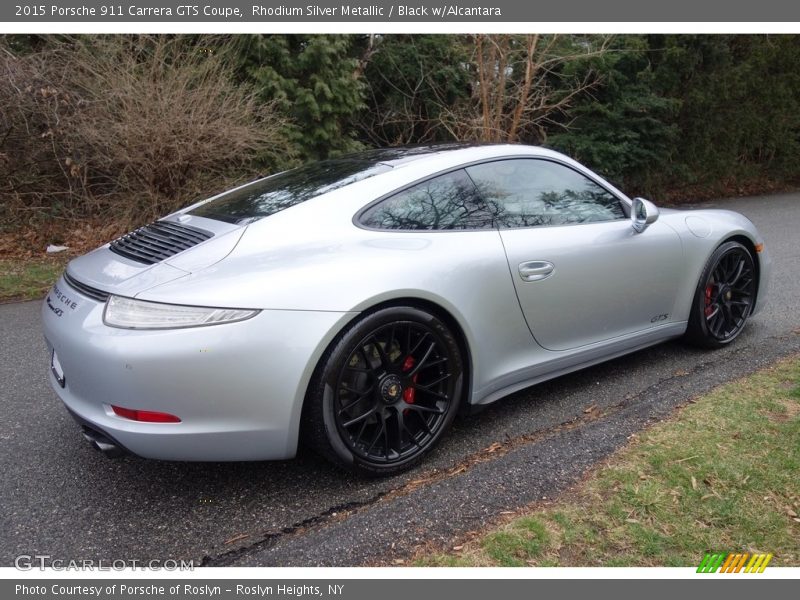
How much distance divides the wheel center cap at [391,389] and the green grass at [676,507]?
708 mm

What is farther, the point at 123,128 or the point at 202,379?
the point at 123,128

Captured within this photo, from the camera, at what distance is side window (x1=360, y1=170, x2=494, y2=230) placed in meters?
3.04

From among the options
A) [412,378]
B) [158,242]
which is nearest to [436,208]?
[412,378]

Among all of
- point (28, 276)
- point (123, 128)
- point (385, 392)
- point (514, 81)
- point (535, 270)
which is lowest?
point (28, 276)

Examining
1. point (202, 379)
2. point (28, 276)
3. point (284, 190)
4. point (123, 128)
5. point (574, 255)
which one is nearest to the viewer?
point (202, 379)

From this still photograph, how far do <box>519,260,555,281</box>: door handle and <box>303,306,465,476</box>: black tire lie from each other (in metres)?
0.53

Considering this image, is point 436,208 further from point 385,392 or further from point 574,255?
point 385,392

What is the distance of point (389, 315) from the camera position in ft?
9.11

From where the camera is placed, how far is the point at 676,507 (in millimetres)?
2578

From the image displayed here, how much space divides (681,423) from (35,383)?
3.73m

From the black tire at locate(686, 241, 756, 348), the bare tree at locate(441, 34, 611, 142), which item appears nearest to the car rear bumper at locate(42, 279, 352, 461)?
the black tire at locate(686, 241, 756, 348)

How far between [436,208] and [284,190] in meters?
0.78

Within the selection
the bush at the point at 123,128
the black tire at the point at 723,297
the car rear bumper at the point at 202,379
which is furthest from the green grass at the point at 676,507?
the bush at the point at 123,128

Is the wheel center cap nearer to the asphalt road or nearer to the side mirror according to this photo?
the asphalt road
